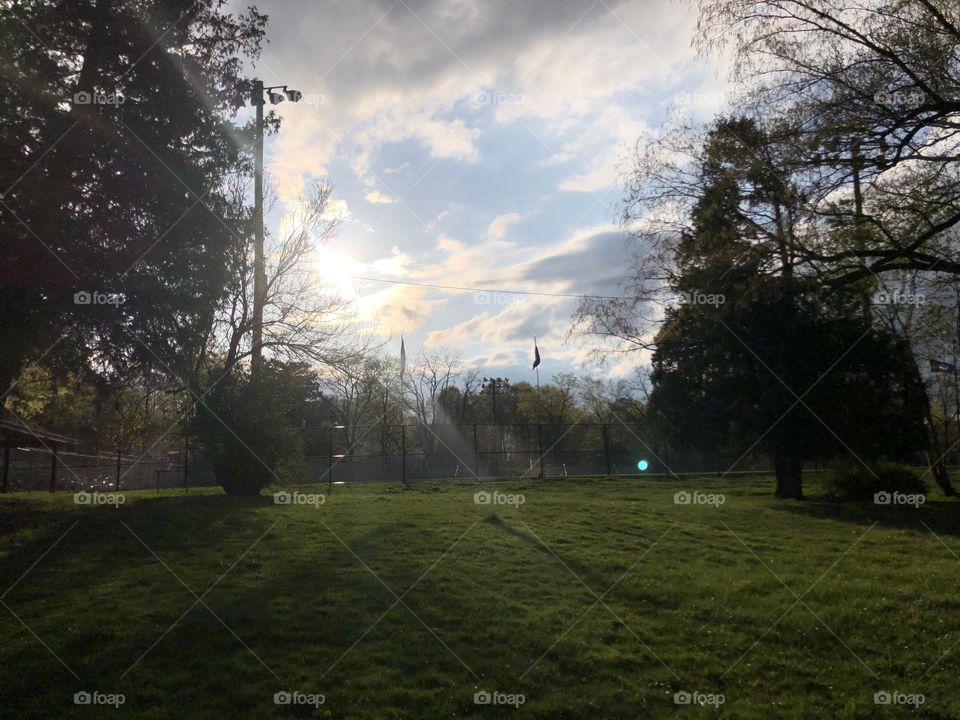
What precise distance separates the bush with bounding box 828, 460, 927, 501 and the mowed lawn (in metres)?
8.23

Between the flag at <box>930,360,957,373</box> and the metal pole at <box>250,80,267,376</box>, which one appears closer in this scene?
the metal pole at <box>250,80,267,376</box>

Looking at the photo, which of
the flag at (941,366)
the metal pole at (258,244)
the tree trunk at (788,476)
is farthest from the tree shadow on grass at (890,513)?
the metal pole at (258,244)

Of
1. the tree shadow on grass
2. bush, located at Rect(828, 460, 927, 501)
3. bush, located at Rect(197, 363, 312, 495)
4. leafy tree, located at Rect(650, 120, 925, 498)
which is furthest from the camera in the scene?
leafy tree, located at Rect(650, 120, 925, 498)

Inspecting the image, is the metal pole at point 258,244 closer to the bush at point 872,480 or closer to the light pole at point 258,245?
the light pole at point 258,245

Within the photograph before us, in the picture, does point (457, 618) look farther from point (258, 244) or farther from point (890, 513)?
point (890, 513)

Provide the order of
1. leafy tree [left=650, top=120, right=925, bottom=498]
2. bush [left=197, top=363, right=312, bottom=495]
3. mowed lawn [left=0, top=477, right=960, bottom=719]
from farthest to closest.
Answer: leafy tree [left=650, top=120, right=925, bottom=498], bush [left=197, top=363, right=312, bottom=495], mowed lawn [left=0, top=477, right=960, bottom=719]

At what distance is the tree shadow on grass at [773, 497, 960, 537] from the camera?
644 inches

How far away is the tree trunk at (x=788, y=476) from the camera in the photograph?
76.6ft

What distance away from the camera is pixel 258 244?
18562mm

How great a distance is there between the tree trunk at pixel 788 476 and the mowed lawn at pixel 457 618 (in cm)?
985

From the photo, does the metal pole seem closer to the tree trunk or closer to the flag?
the tree trunk

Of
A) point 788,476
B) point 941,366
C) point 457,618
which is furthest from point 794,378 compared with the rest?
point 457,618

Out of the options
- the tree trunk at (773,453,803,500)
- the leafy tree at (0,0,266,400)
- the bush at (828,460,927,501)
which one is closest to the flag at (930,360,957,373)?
the bush at (828,460,927,501)

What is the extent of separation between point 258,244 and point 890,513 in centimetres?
1800
